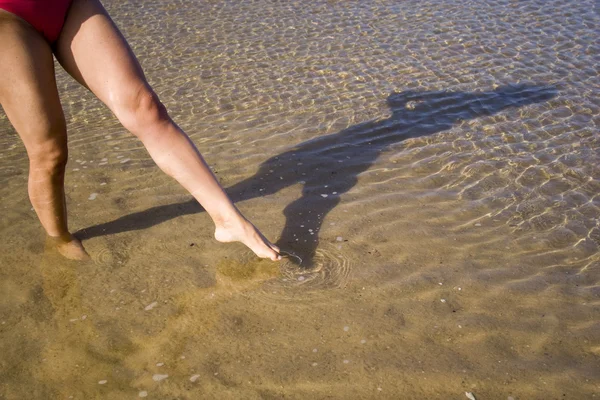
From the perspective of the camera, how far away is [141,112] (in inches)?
111

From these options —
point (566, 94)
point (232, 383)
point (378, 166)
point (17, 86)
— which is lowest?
point (566, 94)

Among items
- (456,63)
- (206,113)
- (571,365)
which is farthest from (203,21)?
(571,365)

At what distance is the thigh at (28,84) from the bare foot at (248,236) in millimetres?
929

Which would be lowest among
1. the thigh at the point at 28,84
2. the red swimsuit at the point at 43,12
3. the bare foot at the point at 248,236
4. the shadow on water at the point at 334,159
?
the shadow on water at the point at 334,159

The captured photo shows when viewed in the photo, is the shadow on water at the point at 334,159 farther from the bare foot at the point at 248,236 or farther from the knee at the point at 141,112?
the knee at the point at 141,112

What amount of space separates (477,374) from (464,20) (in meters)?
5.86

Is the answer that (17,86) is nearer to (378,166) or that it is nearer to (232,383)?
(232,383)

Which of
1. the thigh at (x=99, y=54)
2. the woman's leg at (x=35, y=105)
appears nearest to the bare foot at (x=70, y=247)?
the woman's leg at (x=35, y=105)

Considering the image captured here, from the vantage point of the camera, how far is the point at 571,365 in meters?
2.65

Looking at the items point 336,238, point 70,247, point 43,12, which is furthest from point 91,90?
point 336,238

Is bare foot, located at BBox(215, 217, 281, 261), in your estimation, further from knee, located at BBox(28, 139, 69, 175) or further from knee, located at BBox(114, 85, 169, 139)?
knee, located at BBox(28, 139, 69, 175)

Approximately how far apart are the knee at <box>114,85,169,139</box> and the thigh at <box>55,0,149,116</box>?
0.04 feet

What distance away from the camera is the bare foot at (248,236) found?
3.07m

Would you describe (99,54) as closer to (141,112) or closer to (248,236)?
(141,112)
